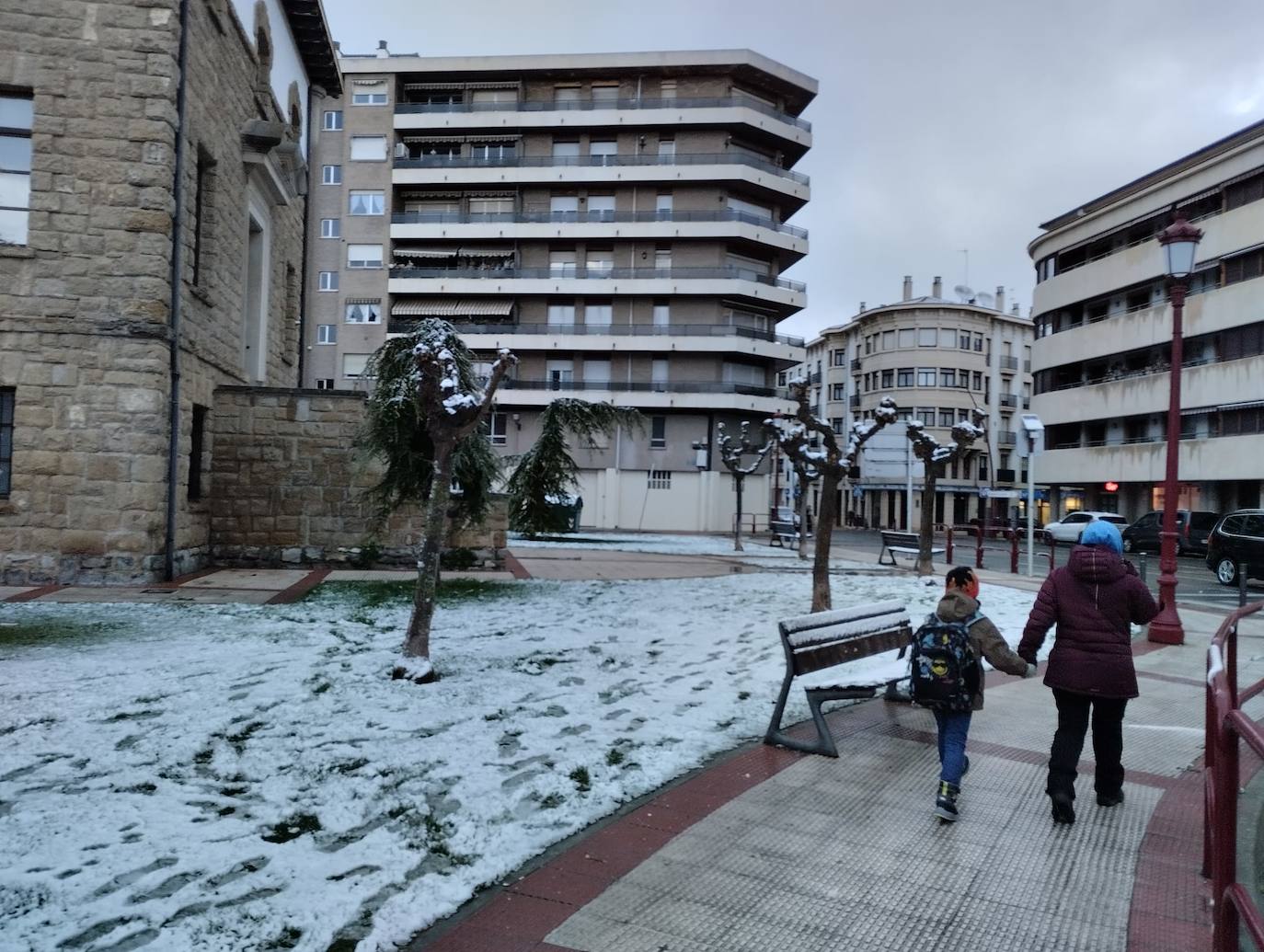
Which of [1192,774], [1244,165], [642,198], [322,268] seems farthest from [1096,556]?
[322,268]

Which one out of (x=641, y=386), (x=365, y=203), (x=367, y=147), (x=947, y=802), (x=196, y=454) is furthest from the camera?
(x=367, y=147)

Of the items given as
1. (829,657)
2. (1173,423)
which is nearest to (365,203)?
(1173,423)

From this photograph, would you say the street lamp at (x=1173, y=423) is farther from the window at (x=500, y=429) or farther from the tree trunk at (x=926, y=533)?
the window at (x=500, y=429)

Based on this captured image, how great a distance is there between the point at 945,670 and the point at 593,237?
43.9m

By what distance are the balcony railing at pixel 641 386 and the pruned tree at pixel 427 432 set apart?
33.5m

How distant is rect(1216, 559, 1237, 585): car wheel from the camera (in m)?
20.4

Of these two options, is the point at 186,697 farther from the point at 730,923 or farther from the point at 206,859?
the point at 730,923

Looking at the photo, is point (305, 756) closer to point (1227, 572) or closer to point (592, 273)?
point (1227, 572)

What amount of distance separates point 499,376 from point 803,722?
344 cm

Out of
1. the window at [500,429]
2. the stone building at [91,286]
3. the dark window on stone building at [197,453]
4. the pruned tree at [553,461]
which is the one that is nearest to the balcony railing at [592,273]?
the window at [500,429]

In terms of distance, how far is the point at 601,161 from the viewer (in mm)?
47031

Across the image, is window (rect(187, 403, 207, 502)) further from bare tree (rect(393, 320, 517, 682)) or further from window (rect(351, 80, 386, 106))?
window (rect(351, 80, 386, 106))

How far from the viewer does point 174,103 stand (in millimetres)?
11820

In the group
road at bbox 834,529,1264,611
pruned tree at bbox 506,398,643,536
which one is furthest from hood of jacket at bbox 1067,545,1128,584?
pruned tree at bbox 506,398,643,536
